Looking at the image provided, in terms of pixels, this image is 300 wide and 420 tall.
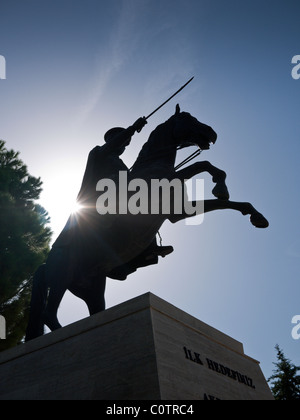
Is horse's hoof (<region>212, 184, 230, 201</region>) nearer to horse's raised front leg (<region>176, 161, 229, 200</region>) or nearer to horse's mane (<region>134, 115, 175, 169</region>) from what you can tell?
horse's raised front leg (<region>176, 161, 229, 200</region>)

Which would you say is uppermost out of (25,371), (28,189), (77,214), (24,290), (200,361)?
(28,189)

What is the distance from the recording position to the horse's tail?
15.7 ft

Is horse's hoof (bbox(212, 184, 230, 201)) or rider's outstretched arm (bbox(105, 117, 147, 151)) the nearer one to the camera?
horse's hoof (bbox(212, 184, 230, 201))

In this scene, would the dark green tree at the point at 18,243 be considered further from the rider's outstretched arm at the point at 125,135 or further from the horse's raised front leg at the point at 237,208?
the horse's raised front leg at the point at 237,208

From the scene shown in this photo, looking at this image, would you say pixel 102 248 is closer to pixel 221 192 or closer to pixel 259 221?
pixel 221 192

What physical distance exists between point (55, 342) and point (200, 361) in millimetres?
1443

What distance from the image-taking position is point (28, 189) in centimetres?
1434

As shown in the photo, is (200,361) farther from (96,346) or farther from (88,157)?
(88,157)

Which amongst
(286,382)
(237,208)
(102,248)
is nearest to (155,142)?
(237,208)

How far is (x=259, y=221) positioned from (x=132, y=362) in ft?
8.80

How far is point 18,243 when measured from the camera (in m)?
12.2

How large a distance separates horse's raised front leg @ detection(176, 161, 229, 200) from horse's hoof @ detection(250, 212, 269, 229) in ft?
1.50

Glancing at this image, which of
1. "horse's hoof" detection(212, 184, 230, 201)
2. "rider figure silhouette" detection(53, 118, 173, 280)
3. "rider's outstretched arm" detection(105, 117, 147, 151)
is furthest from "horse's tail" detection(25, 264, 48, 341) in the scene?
"horse's hoof" detection(212, 184, 230, 201)
